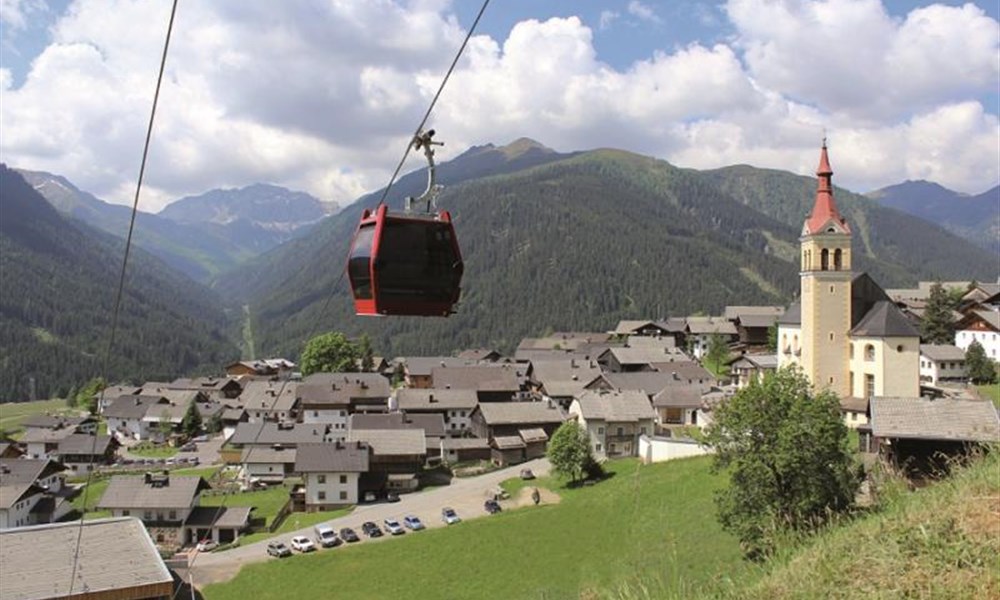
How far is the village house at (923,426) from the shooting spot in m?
26.0

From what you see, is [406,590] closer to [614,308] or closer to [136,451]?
[136,451]

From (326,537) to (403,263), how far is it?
35.5 m

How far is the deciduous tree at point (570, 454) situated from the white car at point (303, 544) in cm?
1661

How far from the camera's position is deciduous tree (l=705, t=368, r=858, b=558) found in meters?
23.1

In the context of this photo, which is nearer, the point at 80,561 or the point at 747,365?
the point at 80,561

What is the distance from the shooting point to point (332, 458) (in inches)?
2042

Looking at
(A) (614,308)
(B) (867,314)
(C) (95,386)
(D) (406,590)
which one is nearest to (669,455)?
(B) (867,314)

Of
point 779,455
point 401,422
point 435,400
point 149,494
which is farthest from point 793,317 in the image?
point 149,494

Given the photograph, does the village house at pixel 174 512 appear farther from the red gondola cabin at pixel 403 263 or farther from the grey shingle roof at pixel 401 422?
the red gondola cabin at pixel 403 263

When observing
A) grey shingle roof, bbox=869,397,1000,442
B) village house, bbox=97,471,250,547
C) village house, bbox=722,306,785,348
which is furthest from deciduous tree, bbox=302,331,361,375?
grey shingle roof, bbox=869,397,1000,442

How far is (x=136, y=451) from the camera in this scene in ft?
254

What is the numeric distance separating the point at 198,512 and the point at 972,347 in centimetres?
6610

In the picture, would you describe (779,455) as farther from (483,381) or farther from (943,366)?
(483,381)

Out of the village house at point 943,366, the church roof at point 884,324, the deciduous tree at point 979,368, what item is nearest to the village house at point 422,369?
the village house at point 943,366
